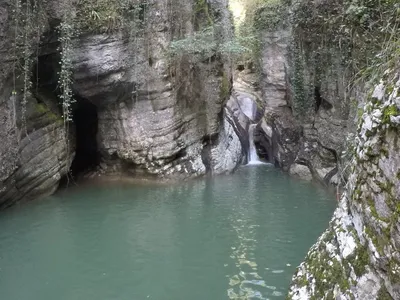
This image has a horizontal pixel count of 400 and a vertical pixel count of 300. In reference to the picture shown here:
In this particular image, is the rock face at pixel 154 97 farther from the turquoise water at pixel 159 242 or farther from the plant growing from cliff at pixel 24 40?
the turquoise water at pixel 159 242

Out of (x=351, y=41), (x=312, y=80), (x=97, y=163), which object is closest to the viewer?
(x=351, y=41)

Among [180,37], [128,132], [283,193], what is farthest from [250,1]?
[283,193]

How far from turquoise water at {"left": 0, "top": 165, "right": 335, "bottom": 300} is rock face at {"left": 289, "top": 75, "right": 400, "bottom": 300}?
1935 millimetres

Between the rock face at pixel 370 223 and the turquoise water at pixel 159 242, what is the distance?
1.93 metres

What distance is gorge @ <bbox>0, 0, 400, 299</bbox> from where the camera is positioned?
7.27 m

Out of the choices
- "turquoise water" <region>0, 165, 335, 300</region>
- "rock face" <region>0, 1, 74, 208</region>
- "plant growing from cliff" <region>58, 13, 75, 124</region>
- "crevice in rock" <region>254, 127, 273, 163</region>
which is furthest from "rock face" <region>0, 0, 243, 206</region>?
"crevice in rock" <region>254, 127, 273, 163</region>

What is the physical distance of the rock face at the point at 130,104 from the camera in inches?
414

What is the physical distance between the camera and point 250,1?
1903 centimetres

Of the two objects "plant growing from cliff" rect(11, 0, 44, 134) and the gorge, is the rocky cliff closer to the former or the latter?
the gorge

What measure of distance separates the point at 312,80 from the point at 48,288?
33.6ft

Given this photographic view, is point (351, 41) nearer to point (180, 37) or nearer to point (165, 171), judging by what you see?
point (180, 37)

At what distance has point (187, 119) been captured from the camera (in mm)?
14648

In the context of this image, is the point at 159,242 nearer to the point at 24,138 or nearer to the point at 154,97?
the point at 24,138

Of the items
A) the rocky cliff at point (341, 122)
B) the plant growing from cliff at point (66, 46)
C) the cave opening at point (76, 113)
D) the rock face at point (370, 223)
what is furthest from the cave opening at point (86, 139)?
the rock face at point (370, 223)
